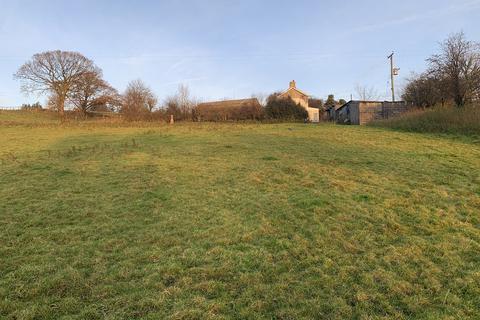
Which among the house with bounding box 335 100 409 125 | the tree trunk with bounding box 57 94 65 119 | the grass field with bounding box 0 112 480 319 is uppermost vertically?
the tree trunk with bounding box 57 94 65 119

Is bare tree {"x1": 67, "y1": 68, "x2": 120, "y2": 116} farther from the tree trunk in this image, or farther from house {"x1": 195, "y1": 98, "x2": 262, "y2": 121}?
house {"x1": 195, "y1": 98, "x2": 262, "y2": 121}

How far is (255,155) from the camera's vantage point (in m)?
13.0

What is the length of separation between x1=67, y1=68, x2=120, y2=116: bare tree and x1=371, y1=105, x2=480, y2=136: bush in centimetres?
3923

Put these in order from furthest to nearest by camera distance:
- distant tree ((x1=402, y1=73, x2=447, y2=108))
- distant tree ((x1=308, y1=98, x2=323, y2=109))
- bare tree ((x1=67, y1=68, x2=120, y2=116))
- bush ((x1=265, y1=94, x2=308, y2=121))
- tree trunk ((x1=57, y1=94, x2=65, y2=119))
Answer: distant tree ((x1=308, y1=98, x2=323, y2=109)) < bare tree ((x1=67, y1=68, x2=120, y2=116)) < tree trunk ((x1=57, y1=94, x2=65, y2=119)) < bush ((x1=265, y1=94, x2=308, y2=121)) < distant tree ((x1=402, y1=73, x2=447, y2=108))

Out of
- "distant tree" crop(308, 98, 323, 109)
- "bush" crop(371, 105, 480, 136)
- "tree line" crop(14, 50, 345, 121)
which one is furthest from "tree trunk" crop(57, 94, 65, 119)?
"distant tree" crop(308, 98, 323, 109)

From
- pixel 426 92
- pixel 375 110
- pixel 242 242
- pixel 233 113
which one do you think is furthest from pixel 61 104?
pixel 242 242

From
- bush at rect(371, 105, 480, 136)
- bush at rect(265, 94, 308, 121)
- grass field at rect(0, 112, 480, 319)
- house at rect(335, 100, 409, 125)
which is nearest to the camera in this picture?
grass field at rect(0, 112, 480, 319)

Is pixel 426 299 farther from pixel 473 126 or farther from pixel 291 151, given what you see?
pixel 473 126

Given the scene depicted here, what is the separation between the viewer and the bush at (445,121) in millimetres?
18188

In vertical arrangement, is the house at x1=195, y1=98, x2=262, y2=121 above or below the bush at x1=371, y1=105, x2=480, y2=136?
above

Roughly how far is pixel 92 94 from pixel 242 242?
4976 cm

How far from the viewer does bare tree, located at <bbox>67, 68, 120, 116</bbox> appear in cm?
4775

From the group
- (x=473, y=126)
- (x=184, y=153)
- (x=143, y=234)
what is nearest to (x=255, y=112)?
(x=473, y=126)

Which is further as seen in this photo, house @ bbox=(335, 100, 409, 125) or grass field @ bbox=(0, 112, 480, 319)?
house @ bbox=(335, 100, 409, 125)
